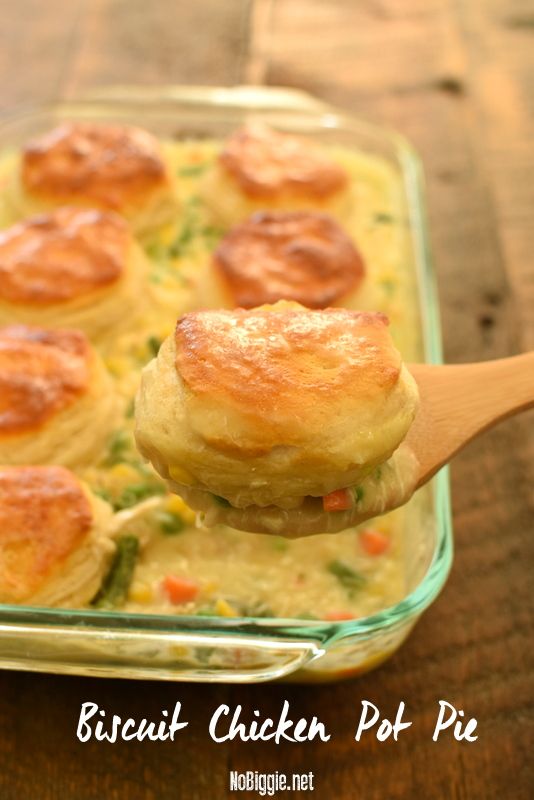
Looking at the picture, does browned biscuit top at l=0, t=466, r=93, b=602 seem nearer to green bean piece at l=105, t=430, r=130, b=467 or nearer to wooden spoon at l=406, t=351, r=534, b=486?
green bean piece at l=105, t=430, r=130, b=467

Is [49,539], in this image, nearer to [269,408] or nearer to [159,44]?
[269,408]

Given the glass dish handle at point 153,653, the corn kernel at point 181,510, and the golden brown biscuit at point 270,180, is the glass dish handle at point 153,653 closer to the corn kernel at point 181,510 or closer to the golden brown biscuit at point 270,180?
the corn kernel at point 181,510

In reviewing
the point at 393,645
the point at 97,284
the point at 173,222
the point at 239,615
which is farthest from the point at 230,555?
the point at 173,222

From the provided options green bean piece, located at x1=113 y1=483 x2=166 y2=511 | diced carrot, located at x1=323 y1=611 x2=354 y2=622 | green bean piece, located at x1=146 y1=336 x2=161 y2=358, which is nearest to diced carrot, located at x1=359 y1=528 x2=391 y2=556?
diced carrot, located at x1=323 y1=611 x2=354 y2=622

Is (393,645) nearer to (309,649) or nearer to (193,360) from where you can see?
(309,649)

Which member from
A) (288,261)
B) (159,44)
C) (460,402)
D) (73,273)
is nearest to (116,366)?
(73,273)

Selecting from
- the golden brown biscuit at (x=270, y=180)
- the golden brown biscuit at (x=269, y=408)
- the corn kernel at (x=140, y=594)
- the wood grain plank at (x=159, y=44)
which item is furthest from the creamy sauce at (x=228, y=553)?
the wood grain plank at (x=159, y=44)
